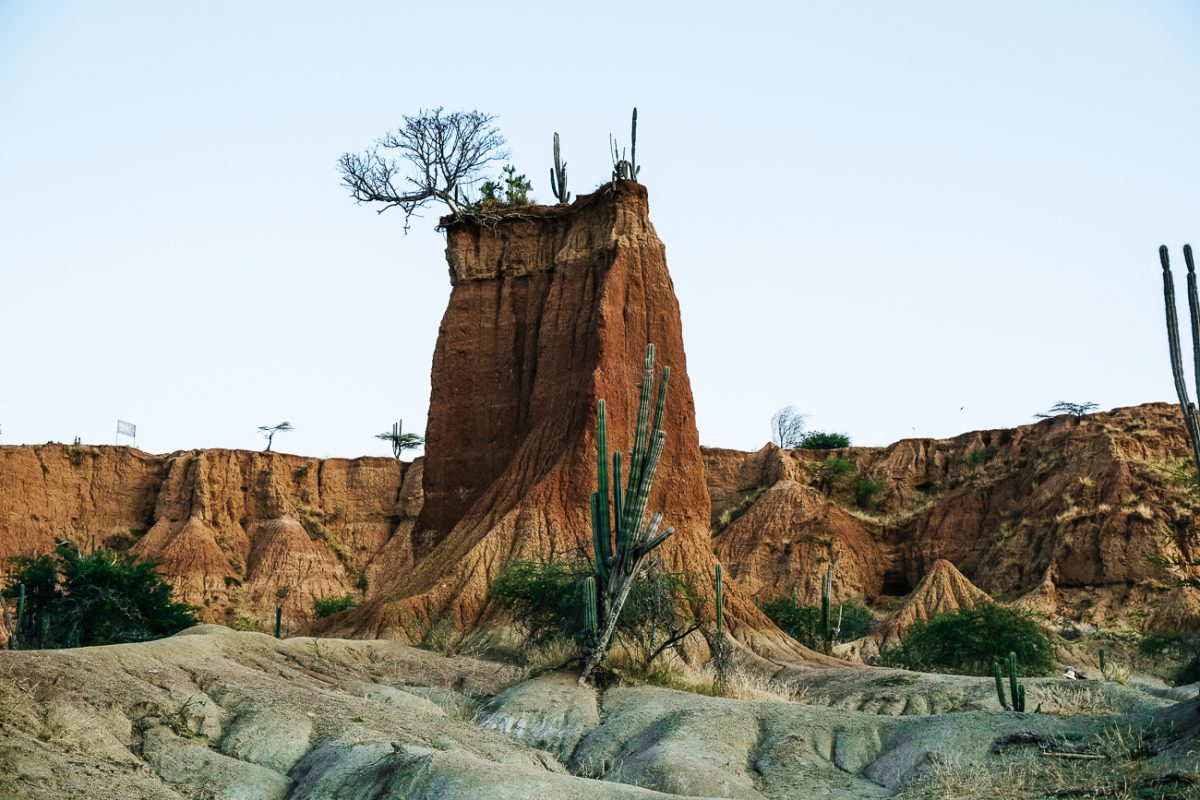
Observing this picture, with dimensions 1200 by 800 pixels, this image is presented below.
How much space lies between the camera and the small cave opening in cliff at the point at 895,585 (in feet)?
198

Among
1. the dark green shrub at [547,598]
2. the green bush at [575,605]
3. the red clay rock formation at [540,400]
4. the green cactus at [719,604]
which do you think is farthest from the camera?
the red clay rock formation at [540,400]

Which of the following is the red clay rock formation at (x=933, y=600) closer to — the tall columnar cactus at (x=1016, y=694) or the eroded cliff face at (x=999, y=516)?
the eroded cliff face at (x=999, y=516)

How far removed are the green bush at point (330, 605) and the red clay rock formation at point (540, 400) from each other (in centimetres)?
1625

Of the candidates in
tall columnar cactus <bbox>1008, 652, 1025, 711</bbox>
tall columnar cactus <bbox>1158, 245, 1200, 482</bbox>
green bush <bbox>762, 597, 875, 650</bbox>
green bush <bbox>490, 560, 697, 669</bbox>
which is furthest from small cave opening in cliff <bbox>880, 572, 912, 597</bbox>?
tall columnar cactus <bbox>1158, 245, 1200, 482</bbox>

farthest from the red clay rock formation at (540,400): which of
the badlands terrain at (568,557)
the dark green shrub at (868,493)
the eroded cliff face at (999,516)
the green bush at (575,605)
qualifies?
the dark green shrub at (868,493)

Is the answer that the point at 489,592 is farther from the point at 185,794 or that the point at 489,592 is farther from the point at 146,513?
the point at 146,513

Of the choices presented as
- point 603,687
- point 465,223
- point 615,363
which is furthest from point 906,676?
point 465,223

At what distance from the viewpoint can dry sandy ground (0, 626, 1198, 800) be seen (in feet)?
42.5

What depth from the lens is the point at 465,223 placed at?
42.7m

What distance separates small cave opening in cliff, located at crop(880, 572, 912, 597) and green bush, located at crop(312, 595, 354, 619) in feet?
74.7

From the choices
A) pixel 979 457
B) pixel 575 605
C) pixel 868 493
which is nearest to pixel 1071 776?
pixel 575 605

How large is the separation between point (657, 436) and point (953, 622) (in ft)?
69.7

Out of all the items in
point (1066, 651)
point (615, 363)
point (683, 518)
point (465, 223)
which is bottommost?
point (1066, 651)

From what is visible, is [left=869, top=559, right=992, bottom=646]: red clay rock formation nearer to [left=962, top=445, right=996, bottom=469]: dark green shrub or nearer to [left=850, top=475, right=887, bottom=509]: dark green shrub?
[left=962, top=445, right=996, bottom=469]: dark green shrub
